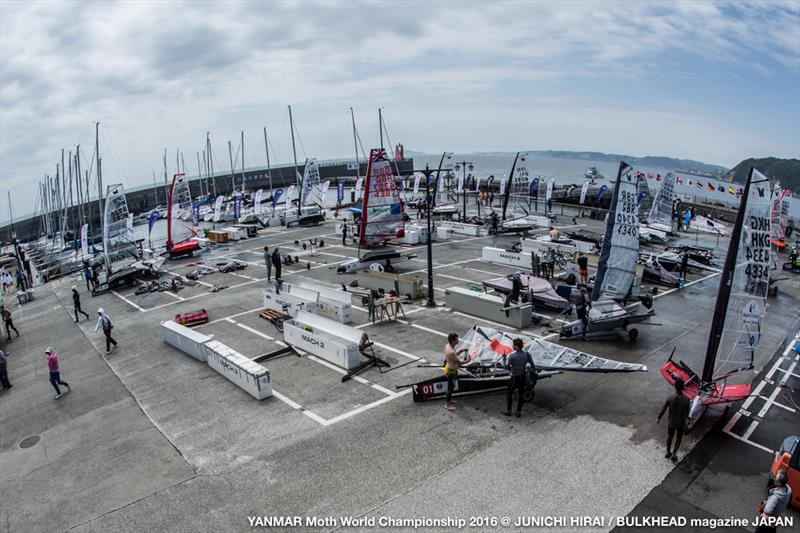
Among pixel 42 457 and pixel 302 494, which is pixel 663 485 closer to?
pixel 302 494

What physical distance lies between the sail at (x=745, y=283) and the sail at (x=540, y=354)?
1.84 m

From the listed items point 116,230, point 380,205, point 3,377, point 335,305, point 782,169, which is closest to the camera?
point 3,377

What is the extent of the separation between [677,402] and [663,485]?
150cm

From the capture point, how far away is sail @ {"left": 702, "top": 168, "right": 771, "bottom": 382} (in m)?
10.3

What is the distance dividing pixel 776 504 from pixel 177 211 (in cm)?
3599

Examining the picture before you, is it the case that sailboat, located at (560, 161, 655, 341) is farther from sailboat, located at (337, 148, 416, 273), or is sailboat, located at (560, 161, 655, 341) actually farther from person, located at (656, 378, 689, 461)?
sailboat, located at (337, 148, 416, 273)

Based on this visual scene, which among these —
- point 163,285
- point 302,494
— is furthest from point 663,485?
point 163,285

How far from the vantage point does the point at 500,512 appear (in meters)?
8.06

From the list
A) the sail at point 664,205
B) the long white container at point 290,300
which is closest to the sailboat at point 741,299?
the long white container at point 290,300

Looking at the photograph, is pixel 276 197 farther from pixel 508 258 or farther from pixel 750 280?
pixel 750 280

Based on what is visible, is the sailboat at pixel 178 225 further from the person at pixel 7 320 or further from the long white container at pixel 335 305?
the long white container at pixel 335 305

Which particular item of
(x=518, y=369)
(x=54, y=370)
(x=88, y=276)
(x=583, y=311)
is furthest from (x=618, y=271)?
(x=88, y=276)

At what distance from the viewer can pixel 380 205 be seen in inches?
1013

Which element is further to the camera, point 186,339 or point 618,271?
point 618,271
